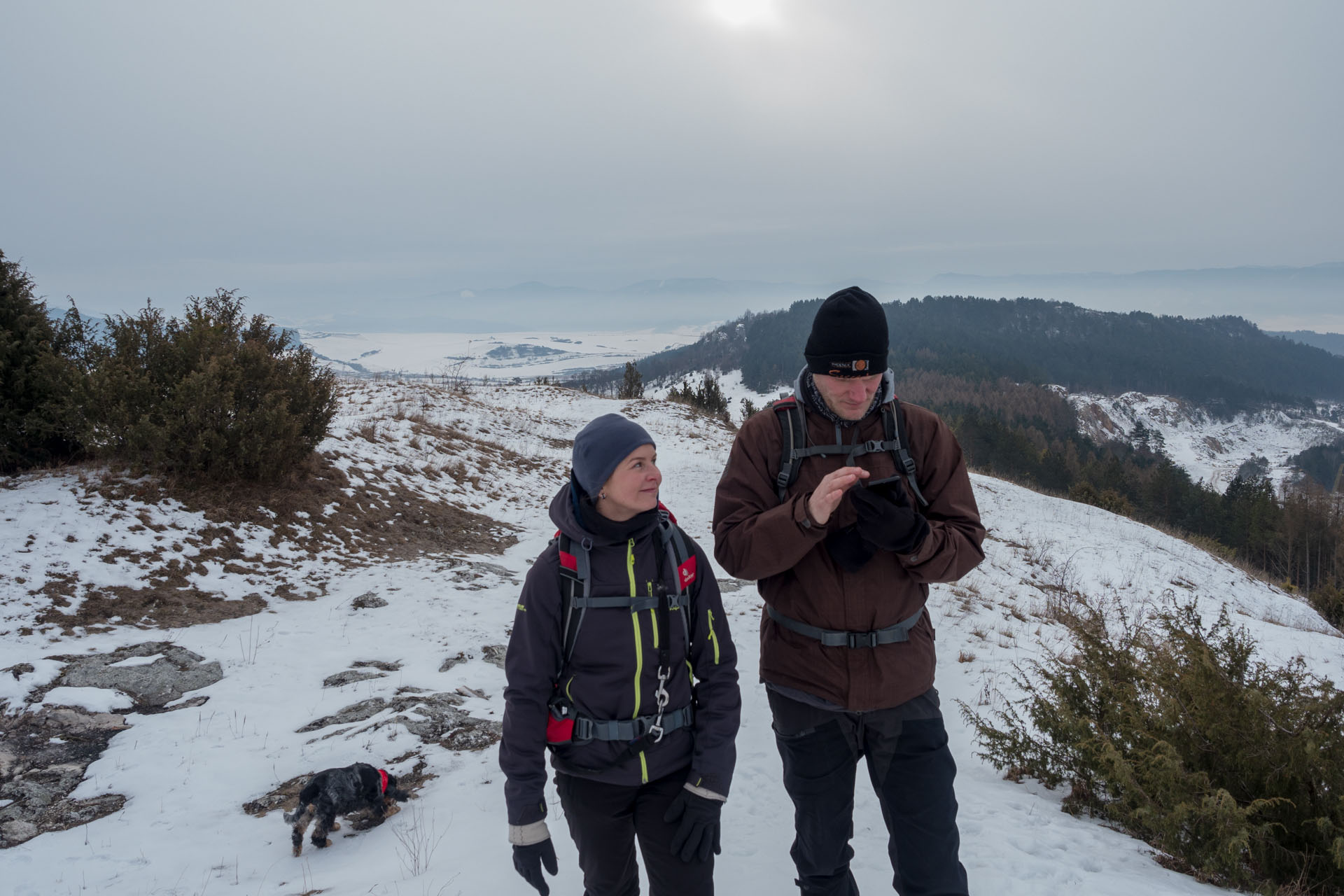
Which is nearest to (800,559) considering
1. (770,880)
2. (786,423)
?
(786,423)

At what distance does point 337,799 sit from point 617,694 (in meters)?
2.30

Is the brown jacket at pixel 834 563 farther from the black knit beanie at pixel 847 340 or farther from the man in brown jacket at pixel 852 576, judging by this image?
the black knit beanie at pixel 847 340

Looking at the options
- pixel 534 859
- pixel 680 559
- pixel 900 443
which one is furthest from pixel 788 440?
pixel 534 859

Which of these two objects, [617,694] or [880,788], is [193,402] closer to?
[617,694]

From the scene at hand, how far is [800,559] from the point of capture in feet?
8.07

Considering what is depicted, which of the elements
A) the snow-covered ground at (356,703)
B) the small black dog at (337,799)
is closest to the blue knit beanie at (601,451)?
the snow-covered ground at (356,703)

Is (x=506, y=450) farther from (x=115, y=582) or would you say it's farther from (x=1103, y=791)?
(x=1103, y=791)

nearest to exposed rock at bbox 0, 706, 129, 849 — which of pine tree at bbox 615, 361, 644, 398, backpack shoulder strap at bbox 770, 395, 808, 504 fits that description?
backpack shoulder strap at bbox 770, 395, 808, 504

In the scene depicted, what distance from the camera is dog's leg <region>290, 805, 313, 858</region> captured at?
130 inches

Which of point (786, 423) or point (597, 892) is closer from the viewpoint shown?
point (597, 892)

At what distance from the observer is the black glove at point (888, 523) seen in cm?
218

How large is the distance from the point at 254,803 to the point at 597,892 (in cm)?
278

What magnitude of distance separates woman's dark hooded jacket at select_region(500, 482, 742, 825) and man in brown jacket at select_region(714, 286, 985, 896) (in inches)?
12.0

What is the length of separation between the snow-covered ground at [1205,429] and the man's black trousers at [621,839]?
542ft
